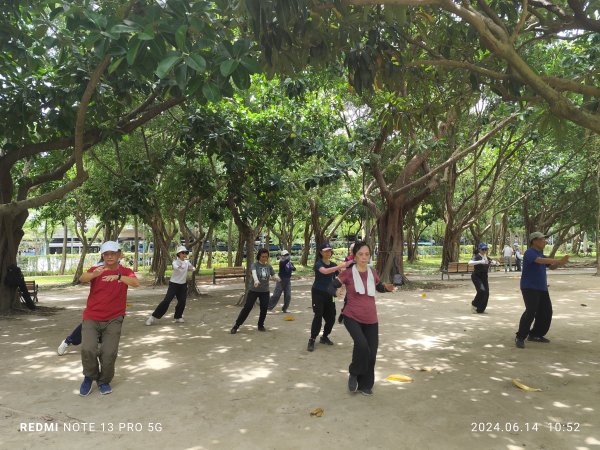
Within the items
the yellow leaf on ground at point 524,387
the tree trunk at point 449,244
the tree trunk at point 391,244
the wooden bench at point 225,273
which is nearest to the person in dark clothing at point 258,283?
the yellow leaf on ground at point 524,387

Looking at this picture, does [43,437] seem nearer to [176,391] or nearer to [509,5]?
[176,391]

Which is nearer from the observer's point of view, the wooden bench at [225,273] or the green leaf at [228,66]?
the green leaf at [228,66]

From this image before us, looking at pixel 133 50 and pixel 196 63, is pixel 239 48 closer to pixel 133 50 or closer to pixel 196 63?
pixel 196 63

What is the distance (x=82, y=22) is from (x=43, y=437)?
11.8 feet

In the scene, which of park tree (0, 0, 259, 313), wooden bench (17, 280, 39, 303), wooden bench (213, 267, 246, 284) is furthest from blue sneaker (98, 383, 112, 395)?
wooden bench (213, 267, 246, 284)

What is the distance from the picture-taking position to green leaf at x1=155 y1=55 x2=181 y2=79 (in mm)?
3131

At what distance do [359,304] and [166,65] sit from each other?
115 inches

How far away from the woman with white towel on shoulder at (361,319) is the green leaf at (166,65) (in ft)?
8.47

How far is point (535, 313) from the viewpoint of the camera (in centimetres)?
660

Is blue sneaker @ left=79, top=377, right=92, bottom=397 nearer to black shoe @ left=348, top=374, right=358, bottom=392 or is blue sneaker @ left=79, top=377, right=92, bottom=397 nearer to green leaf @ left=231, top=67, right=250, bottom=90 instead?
black shoe @ left=348, top=374, right=358, bottom=392

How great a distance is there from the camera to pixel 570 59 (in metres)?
9.36

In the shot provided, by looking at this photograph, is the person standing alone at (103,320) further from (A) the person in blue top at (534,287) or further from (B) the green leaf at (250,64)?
(A) the person in blue top at (534,287)

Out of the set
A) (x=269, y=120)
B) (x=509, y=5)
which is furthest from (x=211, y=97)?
(x=269, y=120)

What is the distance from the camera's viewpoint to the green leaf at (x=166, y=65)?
123 inches
